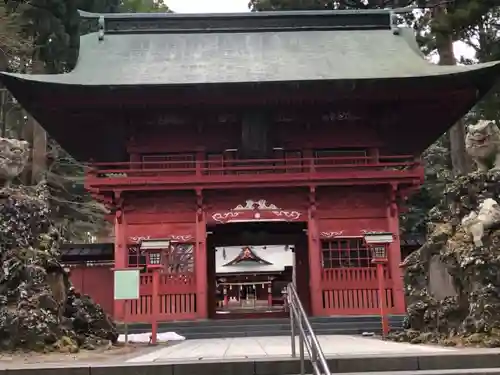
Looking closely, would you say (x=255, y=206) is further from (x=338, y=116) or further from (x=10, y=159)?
(x=10, y=159)

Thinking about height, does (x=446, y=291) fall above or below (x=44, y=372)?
above

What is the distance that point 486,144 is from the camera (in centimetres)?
888

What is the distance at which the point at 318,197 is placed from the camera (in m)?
15.0

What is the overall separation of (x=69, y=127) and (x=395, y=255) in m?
10.0

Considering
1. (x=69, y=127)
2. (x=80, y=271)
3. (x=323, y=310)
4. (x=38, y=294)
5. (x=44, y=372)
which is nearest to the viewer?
(x=44, y=372)

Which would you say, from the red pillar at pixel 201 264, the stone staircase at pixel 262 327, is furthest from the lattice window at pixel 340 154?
the stone staircase at pixel 262 327

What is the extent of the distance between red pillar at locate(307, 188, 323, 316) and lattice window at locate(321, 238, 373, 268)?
23.2 inches

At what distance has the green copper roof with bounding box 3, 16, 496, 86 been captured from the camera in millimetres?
14508

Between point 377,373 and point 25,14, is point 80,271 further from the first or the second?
point 377,373

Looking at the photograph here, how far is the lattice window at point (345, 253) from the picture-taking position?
15.1 m

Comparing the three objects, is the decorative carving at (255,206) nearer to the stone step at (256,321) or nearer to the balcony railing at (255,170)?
the balcony railing at (255,170)

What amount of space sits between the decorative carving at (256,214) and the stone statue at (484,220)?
22.5 ft

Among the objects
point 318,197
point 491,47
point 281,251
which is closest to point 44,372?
point 318,197

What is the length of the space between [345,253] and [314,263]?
4.52ft
